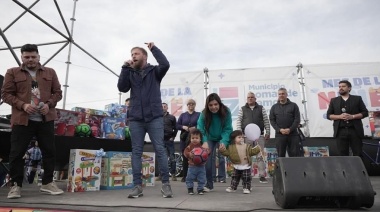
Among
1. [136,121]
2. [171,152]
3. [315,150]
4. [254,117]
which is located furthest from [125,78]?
[315,150]

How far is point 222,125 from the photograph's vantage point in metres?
3.68

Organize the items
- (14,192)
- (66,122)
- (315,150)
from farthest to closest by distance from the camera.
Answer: (315,150) → (66,122) → (14,192)

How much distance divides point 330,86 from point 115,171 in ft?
19.5

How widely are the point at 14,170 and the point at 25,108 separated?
681 mm

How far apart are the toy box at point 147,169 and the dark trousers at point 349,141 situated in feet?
9.55

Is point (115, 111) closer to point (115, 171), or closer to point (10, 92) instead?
point (115, 171)

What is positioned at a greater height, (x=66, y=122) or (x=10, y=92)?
(x=10, y=92)

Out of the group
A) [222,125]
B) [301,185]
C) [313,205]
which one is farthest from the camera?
[222,125]

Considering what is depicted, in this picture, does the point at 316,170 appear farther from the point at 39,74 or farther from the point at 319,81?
the point at 319,81

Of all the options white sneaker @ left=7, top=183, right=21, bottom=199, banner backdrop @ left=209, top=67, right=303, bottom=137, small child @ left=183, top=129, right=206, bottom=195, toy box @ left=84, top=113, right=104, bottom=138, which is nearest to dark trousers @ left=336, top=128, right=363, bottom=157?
small child @ left=183, top=129, right=206, bottom=195

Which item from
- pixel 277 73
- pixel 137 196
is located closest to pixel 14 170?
pixel 137 196

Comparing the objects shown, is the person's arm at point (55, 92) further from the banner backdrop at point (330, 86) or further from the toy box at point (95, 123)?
the banner backdrop at point (330, 86)

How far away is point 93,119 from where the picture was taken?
4.32 metres

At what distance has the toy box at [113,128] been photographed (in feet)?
14.6
